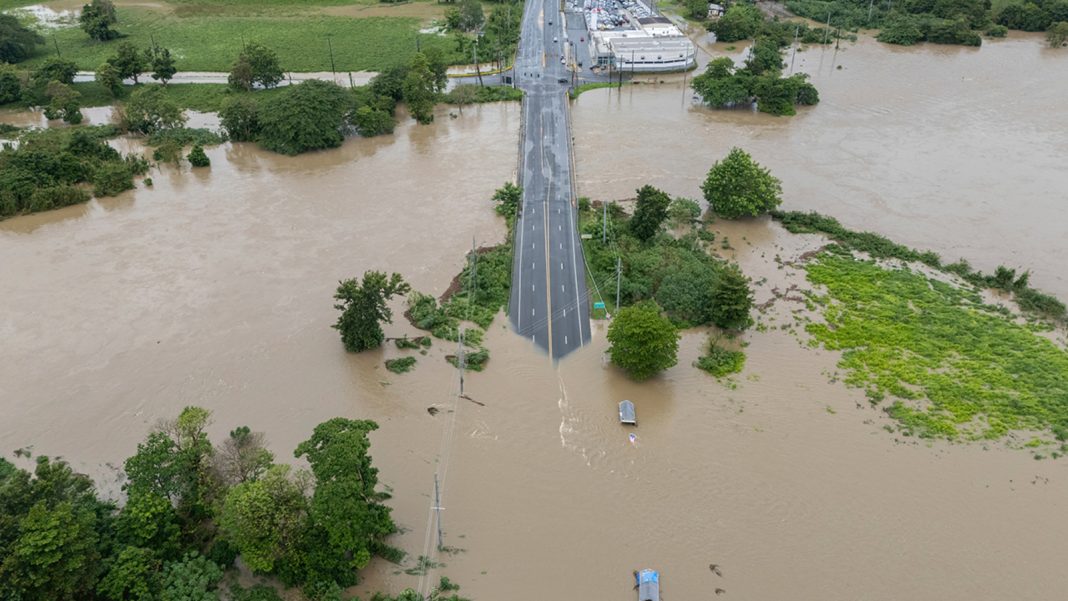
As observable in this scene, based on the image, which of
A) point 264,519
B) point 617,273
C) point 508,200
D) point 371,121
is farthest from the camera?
point 371,121

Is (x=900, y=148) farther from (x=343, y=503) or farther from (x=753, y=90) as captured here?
(x=343, y=503)

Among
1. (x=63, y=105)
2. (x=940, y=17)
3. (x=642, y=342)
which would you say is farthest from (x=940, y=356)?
(x=940, y=17)

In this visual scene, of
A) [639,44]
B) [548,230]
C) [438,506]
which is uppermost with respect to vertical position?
[639,44]

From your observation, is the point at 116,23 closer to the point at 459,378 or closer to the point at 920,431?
the point at 459,378

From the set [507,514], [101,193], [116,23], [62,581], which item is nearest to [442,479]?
[507,514]

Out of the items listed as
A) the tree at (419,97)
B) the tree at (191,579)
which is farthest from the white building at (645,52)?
the tree at (191,579)

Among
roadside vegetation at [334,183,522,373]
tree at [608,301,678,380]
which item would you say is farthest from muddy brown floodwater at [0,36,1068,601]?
tree at [608,301,678,380]

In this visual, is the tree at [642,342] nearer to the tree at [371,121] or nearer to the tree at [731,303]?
the tree at [731,303]
